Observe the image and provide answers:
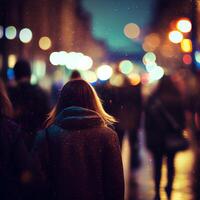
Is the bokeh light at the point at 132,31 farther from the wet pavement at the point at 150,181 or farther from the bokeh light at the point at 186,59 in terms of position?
the wet pavement at the point at 150,181

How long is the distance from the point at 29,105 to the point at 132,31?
402 ft

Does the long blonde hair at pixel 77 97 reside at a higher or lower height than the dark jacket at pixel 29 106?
higher

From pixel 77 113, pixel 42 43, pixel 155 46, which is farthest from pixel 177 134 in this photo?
pixel 155 46

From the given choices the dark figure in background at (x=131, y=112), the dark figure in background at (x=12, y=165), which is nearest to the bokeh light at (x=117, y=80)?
the dark figure in background at (x=131, y=112)

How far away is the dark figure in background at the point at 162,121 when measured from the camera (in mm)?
9781

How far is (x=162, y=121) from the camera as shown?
9.83 m

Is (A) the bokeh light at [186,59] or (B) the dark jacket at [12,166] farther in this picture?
(A) the bokeh light at [186,59]

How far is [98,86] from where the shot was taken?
37.4 ft

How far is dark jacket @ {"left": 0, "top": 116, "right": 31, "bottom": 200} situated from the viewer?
4613 mm

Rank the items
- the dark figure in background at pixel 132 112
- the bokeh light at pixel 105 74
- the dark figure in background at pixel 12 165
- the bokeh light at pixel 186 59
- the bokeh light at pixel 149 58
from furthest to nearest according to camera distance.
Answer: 1. the bokeh light at pixel 149 58
2. the bokeh light at pixel 186 59
3. the dark figure in background at pixel 132 112
4. the bokeh light at pixel 105 74
5. the dark figure in background at pixel 12 165

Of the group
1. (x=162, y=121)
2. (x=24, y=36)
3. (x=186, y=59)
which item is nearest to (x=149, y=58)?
(x=24, y=36)

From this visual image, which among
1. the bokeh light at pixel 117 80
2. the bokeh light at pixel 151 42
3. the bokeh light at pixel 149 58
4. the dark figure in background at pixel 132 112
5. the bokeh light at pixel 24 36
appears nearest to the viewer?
the bokeh light at pixel 117 80

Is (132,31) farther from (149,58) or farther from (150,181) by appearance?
(150,181)

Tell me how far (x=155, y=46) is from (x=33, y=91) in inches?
4053
